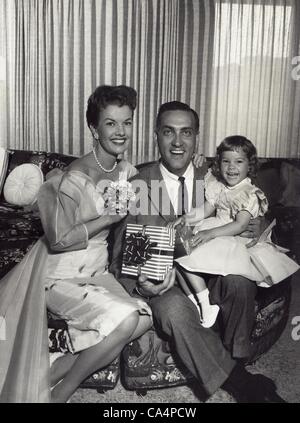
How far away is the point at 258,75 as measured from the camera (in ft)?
18.5

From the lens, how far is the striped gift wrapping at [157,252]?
1.86m

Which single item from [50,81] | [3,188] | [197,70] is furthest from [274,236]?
[50,81]

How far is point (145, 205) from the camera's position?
2.18 metres

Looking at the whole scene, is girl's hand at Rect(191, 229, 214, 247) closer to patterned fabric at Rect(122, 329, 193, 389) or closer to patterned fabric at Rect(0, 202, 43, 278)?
patterned fabric at Rect(122, 329, 193, 389)

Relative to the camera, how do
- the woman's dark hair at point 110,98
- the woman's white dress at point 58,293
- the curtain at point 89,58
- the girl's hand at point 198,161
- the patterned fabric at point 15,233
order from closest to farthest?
the woman's white dress at point 58,293, the woman's dark hair at point 110,98, the girl's hand at point 198,161, the patterned fabric at point 15,233, the curtain at point 89,58

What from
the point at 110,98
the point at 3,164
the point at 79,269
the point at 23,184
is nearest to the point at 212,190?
the point at 110,98

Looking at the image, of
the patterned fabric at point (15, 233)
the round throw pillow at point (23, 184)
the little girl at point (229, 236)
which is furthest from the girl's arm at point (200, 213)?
the round throw pillow at point (23, 184)

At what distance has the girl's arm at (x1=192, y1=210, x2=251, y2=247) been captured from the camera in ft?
7.07

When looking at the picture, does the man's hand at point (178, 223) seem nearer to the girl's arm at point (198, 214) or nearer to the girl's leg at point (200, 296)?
the girl's arm at point (198, 214)

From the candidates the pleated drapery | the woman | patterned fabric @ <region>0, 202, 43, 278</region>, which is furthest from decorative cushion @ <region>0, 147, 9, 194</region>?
the woman

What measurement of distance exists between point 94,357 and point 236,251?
0.81 meters

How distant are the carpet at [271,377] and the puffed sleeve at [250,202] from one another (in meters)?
0.81
